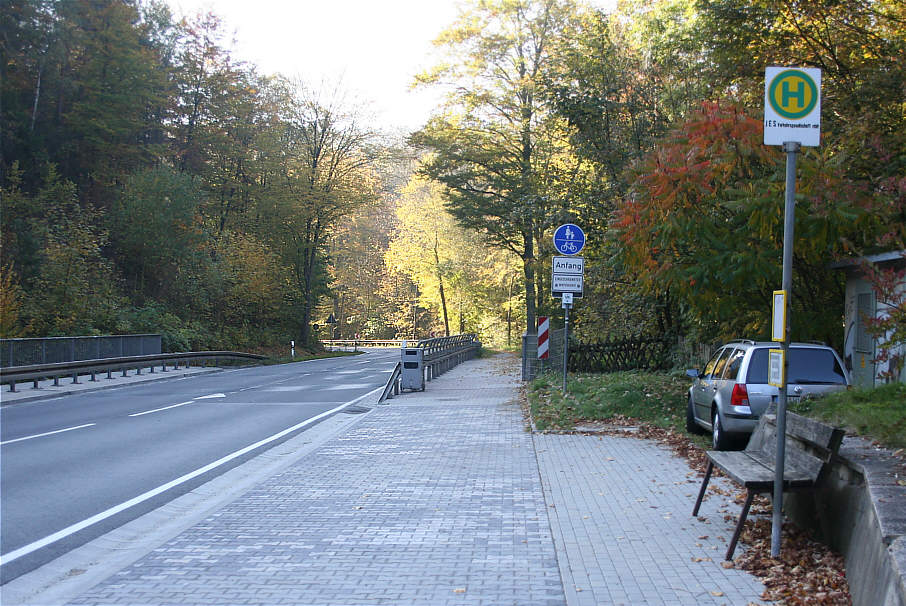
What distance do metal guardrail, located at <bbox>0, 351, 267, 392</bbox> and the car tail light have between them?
1803 cm

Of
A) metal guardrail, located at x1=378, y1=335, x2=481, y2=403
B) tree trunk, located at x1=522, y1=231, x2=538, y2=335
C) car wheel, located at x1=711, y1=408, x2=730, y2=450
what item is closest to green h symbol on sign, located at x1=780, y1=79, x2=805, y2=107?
car wheel, located at x1=711, y1=408, x2=730, y2=450

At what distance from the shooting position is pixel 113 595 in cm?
521

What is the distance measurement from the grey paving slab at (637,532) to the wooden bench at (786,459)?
365mm

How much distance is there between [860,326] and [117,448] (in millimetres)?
12097

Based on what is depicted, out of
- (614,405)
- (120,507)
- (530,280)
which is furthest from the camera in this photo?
(530,280)

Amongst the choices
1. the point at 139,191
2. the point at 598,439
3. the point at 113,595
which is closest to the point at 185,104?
the point at 139,191

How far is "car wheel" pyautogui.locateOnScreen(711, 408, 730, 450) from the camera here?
10.5m

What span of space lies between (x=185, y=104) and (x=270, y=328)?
14256mm

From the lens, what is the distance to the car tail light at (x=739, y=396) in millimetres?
10305

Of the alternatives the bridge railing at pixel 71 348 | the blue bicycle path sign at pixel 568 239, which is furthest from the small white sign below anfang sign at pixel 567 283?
the bridge railing at pixel 71 348

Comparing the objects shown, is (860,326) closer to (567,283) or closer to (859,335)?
(859,335)

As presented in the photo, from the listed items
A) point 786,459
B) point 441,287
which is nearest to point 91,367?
point 786,459

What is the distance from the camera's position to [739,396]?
33.9 ft

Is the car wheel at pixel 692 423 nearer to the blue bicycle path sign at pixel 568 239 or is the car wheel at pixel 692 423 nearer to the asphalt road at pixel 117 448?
the blue bicycle path sign at pixel 568 239
